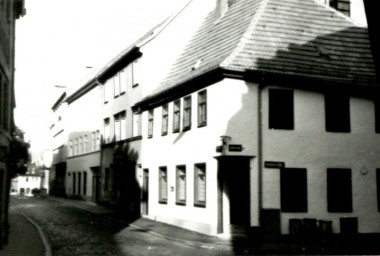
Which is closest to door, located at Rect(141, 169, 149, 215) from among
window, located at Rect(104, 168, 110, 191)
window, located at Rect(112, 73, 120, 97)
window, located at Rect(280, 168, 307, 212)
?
window, located at Rect(112, 73, 120, 97)

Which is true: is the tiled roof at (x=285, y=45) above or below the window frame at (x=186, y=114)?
above

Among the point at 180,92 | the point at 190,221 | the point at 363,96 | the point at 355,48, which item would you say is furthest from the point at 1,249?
the point at 355,48

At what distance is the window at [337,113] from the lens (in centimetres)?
2205

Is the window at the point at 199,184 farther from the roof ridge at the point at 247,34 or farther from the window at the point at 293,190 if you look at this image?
the roof ridge at the point at 247,34

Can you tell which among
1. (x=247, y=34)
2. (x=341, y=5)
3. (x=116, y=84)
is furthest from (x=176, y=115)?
(x=116, y=84)

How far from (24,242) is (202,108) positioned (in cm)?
896

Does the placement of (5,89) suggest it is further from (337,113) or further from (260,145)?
(337,113)

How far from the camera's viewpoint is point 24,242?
18094 millimetres

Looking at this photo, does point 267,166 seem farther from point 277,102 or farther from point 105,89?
point 105,89

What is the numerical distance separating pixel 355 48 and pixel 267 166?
7877mm

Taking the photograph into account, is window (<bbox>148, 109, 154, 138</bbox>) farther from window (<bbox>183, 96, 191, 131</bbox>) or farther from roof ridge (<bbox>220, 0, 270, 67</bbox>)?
roof ridge (<bbox>220, 0, 270, 67</bbox>)

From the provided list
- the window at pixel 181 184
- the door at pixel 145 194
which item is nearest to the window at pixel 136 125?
the door at pixel 145 194

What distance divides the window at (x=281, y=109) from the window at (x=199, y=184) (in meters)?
3.50

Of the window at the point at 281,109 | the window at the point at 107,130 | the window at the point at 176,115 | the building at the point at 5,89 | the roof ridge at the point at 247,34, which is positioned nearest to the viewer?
the building at the point at 5,89
